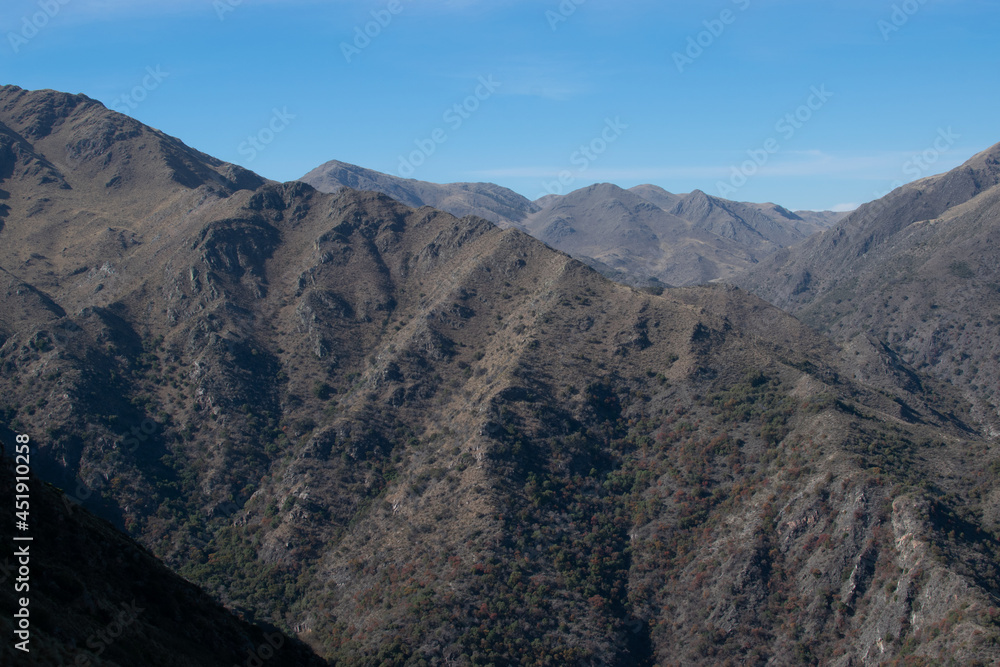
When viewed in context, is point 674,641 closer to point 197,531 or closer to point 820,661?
point 820,661

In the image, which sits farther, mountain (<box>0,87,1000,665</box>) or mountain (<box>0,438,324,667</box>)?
mountain (<box>0,87,1000,665</box>)

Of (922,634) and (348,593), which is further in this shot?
(348,593)

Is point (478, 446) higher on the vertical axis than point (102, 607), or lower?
higher

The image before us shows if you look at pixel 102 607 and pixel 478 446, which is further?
pixel 478 446

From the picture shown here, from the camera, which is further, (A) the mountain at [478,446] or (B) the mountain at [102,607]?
(A) the mountain at [478,446]

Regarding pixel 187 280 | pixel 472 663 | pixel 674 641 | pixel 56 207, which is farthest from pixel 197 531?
pixel 56 207
